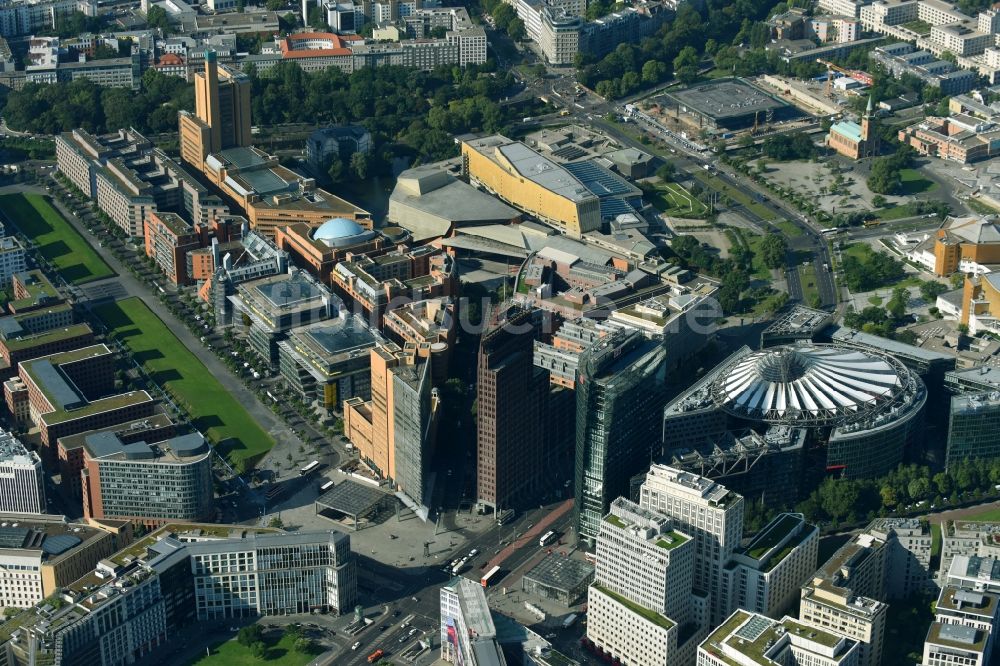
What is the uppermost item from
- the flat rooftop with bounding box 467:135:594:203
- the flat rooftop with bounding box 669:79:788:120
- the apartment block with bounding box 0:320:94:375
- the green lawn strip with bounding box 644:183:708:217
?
the flat rooftop with bounding box 669:79:788:120

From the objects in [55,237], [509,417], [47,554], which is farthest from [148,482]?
[55,237]

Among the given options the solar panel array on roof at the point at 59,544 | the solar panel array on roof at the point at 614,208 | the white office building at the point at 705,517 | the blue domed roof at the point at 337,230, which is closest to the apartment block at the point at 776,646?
the white office building at the point at 705,517

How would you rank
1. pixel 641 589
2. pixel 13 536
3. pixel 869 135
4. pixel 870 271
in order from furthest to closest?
1. pixel 869 135
2. pixel 870 271
3. pixel 13 536
4. pixel 641 589

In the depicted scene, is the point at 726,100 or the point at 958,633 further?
the point at 726,100

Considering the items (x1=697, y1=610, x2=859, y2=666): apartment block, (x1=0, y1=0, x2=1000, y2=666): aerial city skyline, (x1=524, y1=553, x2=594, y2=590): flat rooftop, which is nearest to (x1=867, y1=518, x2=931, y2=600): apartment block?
(x1=0, y1=0, x2=1000, y2=666): aerial city skyline

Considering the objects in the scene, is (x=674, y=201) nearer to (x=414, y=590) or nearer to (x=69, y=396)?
(x=69, y=396)

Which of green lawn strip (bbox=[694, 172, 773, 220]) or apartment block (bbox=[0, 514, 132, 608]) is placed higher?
green lawn strip (bbox=[694, 172, 773, 220])

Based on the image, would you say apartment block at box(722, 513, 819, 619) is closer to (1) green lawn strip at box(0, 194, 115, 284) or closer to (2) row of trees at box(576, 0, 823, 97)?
(1) green lawn strip at box(0, 194, 115, 284)

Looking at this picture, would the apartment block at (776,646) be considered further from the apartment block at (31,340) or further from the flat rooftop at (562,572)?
the apartment block at (31,340)
